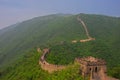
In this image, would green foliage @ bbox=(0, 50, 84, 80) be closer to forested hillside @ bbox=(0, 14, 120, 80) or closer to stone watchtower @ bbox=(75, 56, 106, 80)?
forested hillside @ bbox=(0, 14, 120, 80)

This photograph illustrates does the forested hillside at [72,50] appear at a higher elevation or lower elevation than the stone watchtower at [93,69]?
lower

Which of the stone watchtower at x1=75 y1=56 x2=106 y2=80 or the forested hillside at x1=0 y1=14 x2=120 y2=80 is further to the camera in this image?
the forested hillside at x1=0 y1=14 x2=120 y2=80

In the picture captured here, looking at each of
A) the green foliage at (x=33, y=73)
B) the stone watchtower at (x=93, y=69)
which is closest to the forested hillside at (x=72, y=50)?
the green foliage at (x=33, y=73)

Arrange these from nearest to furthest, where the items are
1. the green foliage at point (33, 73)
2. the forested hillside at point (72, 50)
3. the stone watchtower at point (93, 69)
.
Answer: the stone watchtower at point (93, 69) < the green foliage at point (33, 73) < the forested hillside at point (72, 50)

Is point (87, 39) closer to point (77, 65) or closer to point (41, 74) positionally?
point (41, 74)

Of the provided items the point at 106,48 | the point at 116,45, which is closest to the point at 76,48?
the point at 106,48

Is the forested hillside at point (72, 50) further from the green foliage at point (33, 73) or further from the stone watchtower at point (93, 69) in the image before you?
the stone watchtower at point (93, 69)

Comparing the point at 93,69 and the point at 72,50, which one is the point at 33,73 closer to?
the point at 72,50

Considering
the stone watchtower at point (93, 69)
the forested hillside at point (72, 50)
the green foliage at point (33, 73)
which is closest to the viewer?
the stone watchtower at point (93, 69)

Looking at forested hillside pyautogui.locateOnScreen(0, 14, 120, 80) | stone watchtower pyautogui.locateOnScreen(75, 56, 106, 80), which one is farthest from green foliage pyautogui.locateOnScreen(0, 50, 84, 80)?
stone watchtower pyautogui.locateOnScreen(75, 56, 106, 80)
